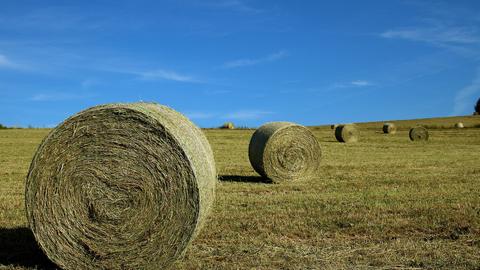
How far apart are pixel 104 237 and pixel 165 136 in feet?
4.49

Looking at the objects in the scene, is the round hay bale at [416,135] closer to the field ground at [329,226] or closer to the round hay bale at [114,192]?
the field ground at [329,226]

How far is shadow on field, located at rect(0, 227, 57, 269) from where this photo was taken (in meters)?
6.44

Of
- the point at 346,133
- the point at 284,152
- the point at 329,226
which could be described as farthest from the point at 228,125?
the point at 329,226

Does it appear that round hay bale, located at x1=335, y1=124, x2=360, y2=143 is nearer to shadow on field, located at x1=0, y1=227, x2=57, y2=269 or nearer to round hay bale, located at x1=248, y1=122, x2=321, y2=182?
round hay bale, located at x1=248, y1=122, x2=321, y2=182

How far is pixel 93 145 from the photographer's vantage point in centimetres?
648

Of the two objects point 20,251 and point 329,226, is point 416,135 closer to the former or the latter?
point 329,226

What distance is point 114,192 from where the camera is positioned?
6379 millimetres

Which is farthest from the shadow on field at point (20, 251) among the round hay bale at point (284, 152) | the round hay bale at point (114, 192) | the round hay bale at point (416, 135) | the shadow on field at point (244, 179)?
the round hay bale at point (416, 135)

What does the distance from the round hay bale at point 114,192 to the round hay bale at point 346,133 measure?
28230 mm

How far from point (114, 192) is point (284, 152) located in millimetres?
9017

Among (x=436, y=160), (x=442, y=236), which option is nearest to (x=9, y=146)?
(x=436, y=160)

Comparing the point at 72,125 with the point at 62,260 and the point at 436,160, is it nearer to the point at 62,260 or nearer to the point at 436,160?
the point at 62,260

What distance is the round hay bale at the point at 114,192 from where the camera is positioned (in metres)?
6.30

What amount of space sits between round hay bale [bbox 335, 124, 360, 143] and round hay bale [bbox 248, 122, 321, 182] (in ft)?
61.7
